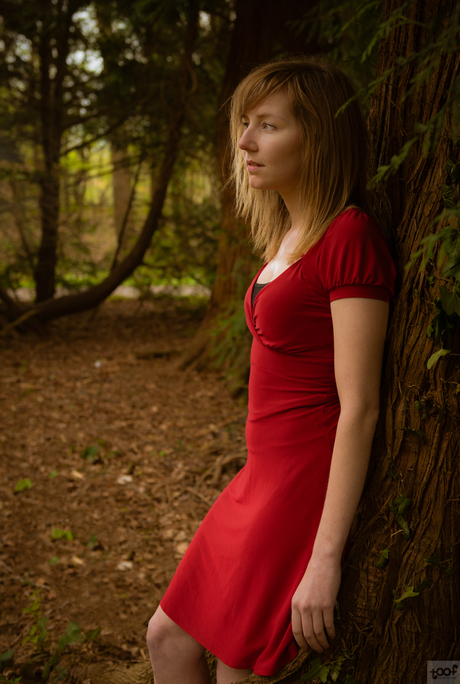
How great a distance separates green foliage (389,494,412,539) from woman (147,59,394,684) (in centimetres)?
16

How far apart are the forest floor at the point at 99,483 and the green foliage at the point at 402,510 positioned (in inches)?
68.4

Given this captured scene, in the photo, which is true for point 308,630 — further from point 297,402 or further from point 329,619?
point 297,402

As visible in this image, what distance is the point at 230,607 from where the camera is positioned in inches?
55.1

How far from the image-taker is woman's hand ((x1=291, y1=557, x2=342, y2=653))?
1.22 metres

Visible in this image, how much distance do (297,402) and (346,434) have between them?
0.19 m

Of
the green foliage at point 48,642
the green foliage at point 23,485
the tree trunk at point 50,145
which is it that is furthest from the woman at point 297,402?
the tree trunk at point 50,145

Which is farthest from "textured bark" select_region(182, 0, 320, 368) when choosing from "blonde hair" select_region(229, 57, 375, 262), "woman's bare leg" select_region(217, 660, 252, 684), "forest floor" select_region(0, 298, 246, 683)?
"woman's bare leg" select_region(217, 660, 252, 684)

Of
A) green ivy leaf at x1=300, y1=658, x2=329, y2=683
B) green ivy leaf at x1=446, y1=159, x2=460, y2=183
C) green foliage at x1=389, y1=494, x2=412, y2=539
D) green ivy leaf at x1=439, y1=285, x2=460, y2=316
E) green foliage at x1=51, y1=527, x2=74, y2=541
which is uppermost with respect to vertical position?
green ivy leaf at x1=446, y1=159, x2=460, y2=183

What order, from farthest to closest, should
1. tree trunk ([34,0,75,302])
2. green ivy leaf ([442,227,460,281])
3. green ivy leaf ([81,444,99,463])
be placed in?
tree trunk ([34,0,75,302]) < green ivy leaf ([81,444,99,463]) < green ivy leaf ([442,227,460,281])

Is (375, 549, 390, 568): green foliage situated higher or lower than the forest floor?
higher

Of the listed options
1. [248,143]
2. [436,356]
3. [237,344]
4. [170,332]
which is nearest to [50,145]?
[170,332]

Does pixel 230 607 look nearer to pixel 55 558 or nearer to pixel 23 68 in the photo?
pixel 55 558

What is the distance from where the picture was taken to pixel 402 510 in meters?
1.31

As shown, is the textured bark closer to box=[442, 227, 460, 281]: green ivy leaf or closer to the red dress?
the red dress
